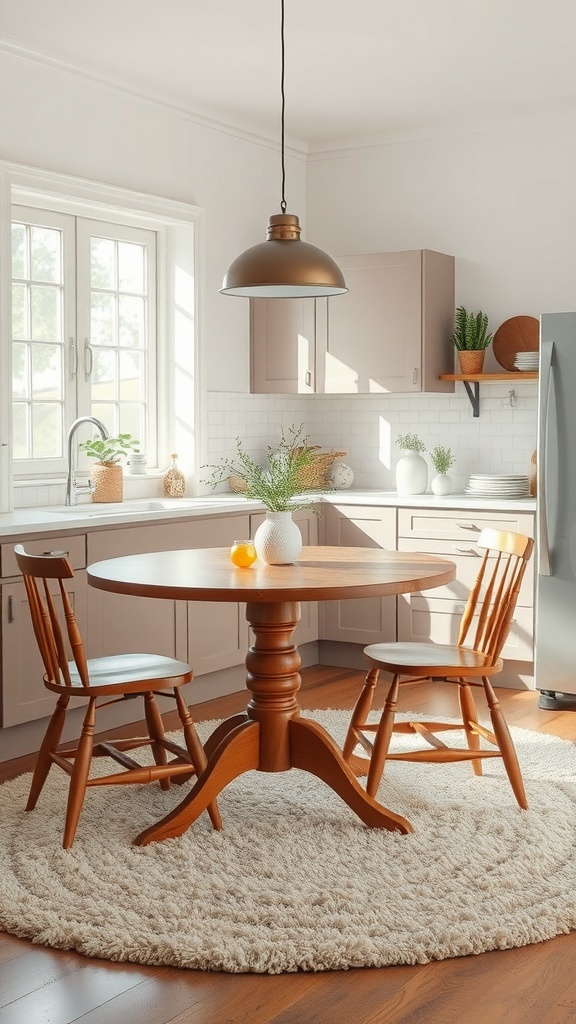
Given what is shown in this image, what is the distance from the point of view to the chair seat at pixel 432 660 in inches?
141

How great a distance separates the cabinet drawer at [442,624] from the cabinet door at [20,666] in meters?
2.00

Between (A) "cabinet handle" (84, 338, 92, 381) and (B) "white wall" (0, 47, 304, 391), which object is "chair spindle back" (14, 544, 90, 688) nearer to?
(A) "cabinet handle" (84, 338, 92, 381)

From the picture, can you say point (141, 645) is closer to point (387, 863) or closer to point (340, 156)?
point (387, 863)

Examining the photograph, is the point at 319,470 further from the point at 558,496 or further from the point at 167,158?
the point at 167,158

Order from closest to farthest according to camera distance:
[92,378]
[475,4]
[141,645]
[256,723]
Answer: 1. [256,723]
2. [475,4]
3. [141,645]
4. [92,378]

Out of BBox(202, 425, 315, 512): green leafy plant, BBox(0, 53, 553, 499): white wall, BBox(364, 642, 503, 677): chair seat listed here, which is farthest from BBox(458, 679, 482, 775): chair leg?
BBox(0, 53, 553, 499): white wall

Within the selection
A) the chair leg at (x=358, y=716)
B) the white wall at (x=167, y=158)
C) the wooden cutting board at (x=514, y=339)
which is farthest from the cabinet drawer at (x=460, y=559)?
the chair leg at (x=358, y=716)

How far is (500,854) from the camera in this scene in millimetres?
3285

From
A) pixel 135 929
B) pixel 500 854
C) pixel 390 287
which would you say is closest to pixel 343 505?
pixel 390 287

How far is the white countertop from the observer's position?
437 centimetres

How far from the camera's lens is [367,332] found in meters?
6.04

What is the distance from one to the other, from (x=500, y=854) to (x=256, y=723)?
0.83m

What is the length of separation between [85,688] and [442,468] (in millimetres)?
3104

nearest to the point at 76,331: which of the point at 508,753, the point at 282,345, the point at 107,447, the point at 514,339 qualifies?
the point at 107,447
